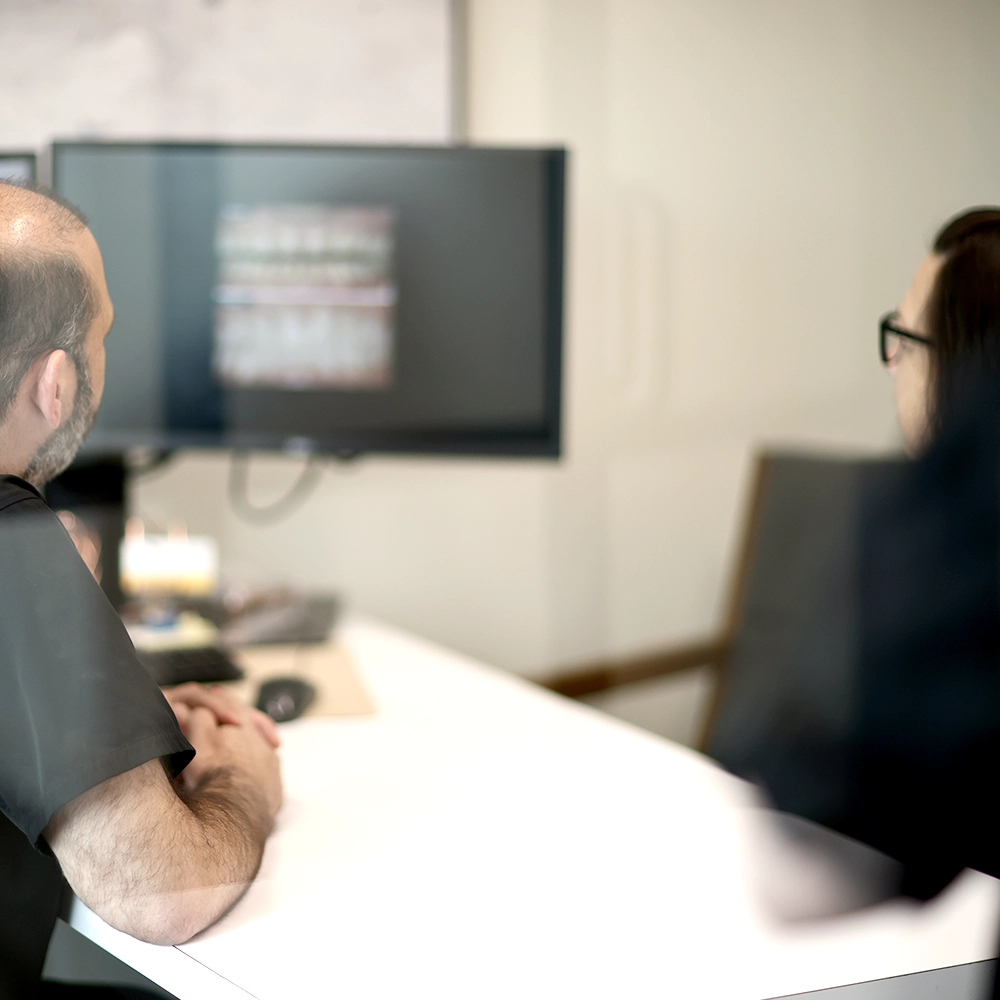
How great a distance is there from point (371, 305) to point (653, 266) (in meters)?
0.36

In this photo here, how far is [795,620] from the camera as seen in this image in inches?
39.0

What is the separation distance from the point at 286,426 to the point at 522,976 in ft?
2.55

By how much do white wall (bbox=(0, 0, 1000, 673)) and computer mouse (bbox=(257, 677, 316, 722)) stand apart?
0.24m

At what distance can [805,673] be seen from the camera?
0.96m

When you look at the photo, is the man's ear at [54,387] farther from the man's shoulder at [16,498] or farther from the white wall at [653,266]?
the white wall at [653,266]

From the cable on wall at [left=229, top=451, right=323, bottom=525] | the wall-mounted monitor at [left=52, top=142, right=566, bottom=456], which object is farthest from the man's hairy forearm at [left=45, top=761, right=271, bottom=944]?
the cable on wall at [left=229, top=451, right=323, bottom=525]

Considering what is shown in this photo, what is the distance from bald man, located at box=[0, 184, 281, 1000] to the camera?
619mm

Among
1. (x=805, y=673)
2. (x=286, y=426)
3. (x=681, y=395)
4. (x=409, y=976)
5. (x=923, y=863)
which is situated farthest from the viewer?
(x=286, y=426)

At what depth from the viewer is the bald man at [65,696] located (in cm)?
62

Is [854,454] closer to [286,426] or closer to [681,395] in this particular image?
[681,395]

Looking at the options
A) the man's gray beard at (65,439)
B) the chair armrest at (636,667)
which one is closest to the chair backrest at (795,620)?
the chair armrest at (636,667)

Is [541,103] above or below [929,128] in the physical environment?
above

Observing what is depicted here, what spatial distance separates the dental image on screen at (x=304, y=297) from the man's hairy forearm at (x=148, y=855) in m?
0.66

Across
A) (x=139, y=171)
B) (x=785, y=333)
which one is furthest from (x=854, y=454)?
(x=139, y=171)
